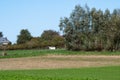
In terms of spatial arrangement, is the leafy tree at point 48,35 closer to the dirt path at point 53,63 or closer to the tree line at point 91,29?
the tree line at point 91,29

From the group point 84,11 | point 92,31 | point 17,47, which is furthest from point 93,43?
point 17,47

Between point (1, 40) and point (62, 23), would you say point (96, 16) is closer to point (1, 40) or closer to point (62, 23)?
point (62, 23)

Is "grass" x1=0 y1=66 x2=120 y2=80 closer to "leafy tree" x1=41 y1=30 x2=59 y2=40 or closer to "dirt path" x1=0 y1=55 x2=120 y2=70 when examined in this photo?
"dirt path" x1=0 y1=55 x2=120 y2=70

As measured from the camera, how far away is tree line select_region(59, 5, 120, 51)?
78062 millimetres

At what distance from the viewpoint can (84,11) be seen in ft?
274

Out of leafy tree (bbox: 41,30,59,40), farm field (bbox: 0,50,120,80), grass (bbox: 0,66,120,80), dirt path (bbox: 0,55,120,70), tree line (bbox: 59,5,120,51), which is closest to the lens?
grass (bbox: 0,66,120,80)

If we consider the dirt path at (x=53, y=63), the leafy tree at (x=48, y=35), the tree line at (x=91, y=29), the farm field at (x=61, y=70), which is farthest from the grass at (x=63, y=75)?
the leafy tree at (x=48, y=35)

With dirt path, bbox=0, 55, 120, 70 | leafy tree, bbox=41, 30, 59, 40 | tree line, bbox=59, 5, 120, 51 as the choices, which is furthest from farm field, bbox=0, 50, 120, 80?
leafy tree, bbox=41, 30, 59, 40

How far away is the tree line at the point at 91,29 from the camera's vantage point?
78.1 metres

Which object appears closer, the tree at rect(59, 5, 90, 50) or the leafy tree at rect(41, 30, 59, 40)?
the tree at rect(59, 5, 90, 50)

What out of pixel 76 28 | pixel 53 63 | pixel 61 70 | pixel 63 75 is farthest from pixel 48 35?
pixel 63 75

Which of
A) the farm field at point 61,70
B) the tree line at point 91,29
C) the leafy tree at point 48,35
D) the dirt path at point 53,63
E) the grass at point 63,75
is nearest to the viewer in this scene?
the grass at point 63,75

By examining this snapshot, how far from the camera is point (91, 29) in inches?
3191

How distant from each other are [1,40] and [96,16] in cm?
2175
